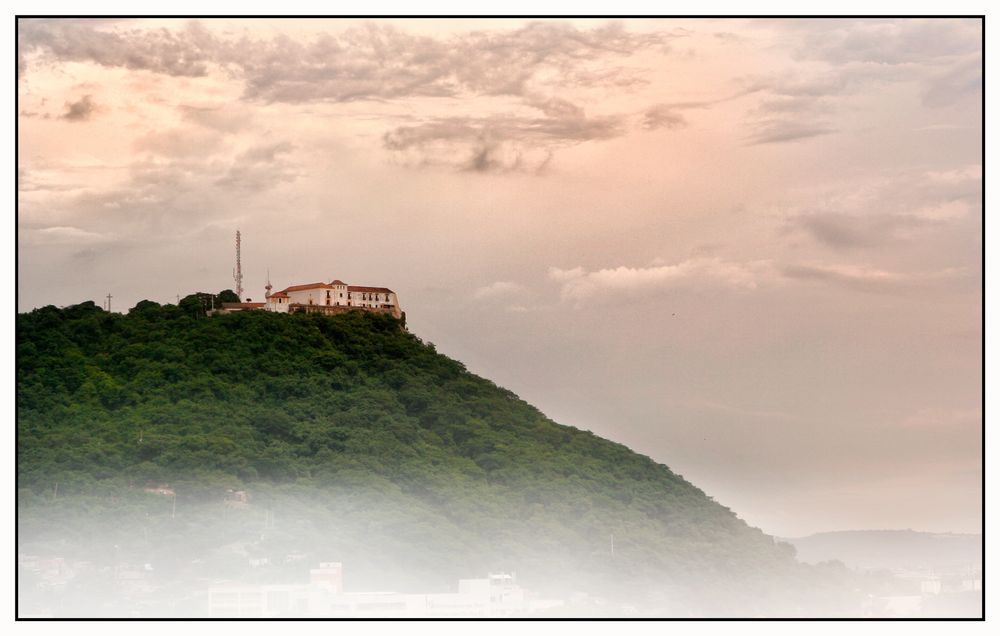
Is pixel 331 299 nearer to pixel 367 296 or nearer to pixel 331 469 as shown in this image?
pixel 367 296

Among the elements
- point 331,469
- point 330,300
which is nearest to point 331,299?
point 330,300

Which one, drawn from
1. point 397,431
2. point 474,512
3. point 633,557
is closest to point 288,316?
point 397,431

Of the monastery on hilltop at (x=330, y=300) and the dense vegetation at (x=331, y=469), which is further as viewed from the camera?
the monastery on hilltop at (x=330, y=300)

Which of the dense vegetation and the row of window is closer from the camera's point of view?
the dense vegetation

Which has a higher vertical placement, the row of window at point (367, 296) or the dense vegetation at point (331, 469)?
the row of window at point (367, 296)

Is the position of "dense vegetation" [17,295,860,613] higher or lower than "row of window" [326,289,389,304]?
lower
